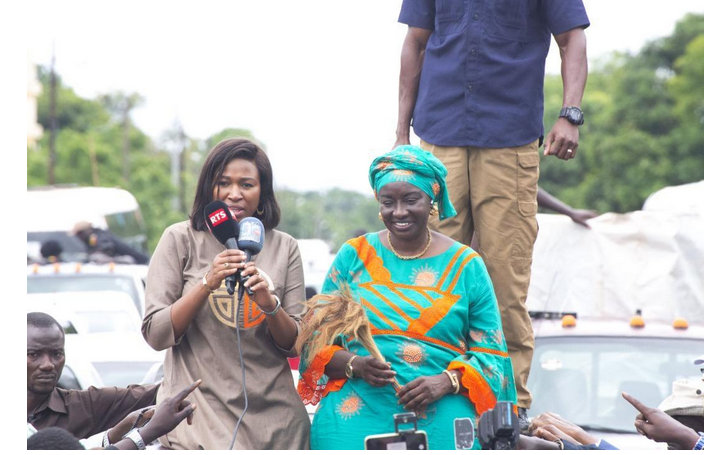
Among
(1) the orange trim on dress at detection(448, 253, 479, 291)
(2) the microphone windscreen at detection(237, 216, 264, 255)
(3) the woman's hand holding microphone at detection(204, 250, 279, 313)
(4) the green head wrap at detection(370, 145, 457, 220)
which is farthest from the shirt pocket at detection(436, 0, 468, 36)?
(3) the woman's hand holding microphone at detection(204, 250, 279, 313)

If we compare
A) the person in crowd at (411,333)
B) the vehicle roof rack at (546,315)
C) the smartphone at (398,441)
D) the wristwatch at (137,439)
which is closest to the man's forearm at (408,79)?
the person in crowd at (411,333)

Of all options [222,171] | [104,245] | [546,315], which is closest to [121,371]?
[546,315]

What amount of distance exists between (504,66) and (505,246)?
845mm

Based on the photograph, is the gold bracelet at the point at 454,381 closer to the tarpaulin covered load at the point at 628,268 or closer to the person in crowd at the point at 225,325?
the person in crowd at the point at 225,325

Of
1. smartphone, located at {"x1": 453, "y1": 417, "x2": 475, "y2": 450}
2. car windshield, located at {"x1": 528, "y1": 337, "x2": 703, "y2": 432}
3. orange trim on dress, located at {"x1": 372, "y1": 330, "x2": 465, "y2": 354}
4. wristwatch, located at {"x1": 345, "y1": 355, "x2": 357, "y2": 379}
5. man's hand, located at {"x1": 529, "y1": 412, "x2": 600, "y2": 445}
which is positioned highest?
orange trim on dress, located at {"x1": 372, "y1": 330, "x2": 465, "y2": 354}

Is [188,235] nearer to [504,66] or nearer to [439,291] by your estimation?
[439,291]

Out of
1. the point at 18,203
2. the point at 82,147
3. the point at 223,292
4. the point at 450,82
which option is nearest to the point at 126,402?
the point at 223,292

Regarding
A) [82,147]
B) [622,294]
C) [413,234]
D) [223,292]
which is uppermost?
[413,234]

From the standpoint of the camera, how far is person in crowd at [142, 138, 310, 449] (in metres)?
4.61

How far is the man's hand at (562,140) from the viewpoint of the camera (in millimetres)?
5113

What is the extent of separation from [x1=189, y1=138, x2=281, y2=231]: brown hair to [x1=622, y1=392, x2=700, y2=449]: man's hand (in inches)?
68.7

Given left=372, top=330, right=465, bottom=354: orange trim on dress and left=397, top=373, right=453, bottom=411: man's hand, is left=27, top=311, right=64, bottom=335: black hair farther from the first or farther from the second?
left=397, top=373, right=453, bottom=411: man's hand

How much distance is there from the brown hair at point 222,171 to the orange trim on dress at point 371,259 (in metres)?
0.41

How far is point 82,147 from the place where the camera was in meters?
46.4
